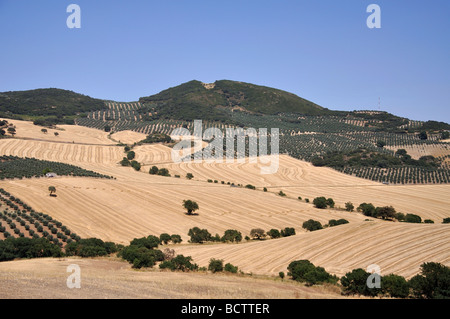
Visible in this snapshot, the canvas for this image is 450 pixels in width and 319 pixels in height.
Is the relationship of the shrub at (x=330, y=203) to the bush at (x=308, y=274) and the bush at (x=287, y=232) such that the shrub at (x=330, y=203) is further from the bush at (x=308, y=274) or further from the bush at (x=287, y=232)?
the bush at (x=308, y=274)

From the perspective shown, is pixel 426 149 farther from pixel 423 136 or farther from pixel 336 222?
pixel 336 222

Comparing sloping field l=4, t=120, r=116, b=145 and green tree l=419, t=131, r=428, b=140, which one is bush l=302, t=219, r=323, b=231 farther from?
green tree l=419, t=131, r=428, b=140

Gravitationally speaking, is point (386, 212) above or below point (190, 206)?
below

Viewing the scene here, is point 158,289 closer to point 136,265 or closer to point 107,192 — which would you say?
point 136,265

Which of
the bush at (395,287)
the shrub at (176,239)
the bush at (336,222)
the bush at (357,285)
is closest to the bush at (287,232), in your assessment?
the bush at (336,222)

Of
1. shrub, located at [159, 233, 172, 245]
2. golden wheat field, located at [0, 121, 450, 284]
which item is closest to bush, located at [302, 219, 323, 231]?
golden wheat field, located at [0, 121, 450, 284]

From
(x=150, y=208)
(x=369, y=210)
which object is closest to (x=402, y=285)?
(x=369, y=210)
